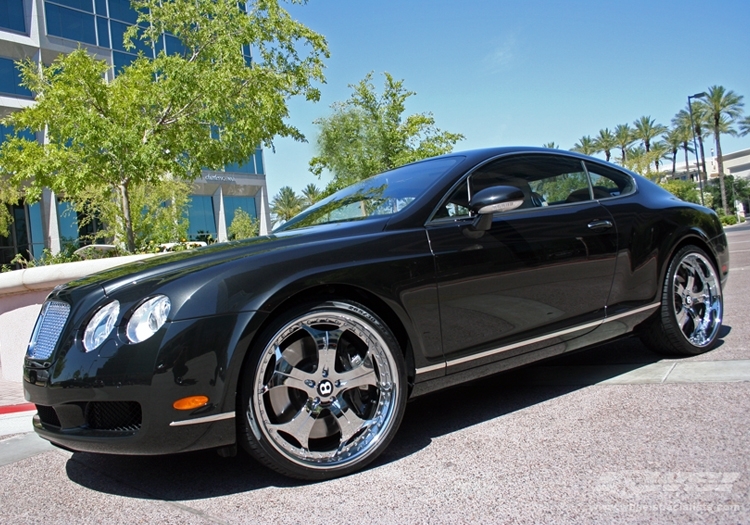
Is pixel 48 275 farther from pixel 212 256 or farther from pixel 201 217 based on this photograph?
pixel 201 217

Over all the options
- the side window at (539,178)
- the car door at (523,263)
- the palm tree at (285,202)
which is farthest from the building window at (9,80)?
the palm tree at (285,202)

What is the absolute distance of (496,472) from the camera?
8.61ft

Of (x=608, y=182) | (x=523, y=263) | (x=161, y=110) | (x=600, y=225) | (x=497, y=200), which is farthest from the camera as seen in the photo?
(x=161, y=110)

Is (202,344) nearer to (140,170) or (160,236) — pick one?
(140,170)

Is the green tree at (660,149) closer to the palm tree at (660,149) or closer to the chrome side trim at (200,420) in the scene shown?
the palm tree at (660,149)

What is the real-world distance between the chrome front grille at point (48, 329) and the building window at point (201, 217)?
40.5 meters

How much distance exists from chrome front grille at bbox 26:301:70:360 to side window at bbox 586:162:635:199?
3.12 m

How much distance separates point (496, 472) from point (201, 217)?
43881mm

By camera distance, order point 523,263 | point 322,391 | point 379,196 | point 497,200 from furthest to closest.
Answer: point 379,196
point 523,263
point 497,200
point 322,391

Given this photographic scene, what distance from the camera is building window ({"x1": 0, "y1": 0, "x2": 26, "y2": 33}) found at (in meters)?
29.7

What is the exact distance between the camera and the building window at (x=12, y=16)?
97.4ft

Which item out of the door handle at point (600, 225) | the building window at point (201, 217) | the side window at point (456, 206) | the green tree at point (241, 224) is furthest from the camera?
the building window at point (201, 217)

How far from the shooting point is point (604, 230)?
3842mm

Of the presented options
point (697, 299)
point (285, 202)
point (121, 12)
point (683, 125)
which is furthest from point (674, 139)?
point (697, 299)
